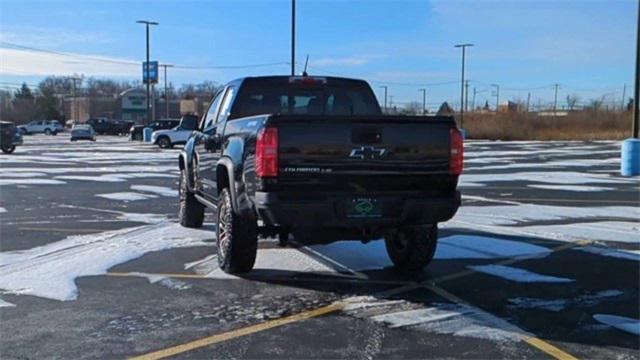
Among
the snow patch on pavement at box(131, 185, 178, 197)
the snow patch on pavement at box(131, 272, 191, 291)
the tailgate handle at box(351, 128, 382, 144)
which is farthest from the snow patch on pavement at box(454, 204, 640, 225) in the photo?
the snow patch on pavement at box(131, 185, 178, 197)

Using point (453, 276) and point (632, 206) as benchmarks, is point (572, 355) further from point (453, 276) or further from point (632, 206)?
point (632, 206)

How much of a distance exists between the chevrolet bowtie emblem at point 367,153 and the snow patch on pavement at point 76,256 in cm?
278

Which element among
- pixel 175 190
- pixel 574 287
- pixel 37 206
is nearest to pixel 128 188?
pixel 175 190

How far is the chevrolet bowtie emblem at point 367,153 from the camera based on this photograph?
6.34m

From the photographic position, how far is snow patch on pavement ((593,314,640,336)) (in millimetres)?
5504

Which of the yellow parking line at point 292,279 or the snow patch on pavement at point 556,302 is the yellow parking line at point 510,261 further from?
the snow patch on pavement at point 556,302

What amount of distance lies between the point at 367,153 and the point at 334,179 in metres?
0.37

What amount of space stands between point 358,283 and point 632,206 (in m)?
8.39

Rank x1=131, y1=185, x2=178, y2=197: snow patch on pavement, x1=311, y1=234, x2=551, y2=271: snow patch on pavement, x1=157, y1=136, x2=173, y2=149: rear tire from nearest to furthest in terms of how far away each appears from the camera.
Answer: x1=311, y1=234, x2=551, y2=271: snow patch on pavement, x1=131, y1=185, x2=178, y2=197: snow patch on pavement, x1=157, y1=136, x2=173, y2=149: rear tire

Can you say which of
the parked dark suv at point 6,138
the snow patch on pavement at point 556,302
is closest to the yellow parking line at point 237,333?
the snow patch on pavement at point 556,302

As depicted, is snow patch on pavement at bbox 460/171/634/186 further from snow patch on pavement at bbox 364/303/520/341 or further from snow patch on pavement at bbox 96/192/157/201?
snow patch on pavement at bbox 364/303/520/341

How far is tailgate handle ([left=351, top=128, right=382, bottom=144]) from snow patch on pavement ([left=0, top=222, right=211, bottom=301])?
2.85m

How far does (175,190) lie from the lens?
16016 mm

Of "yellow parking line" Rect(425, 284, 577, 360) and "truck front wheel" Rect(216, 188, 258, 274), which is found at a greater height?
"truck front wheel" Rect(216, 188, 258, 274)
